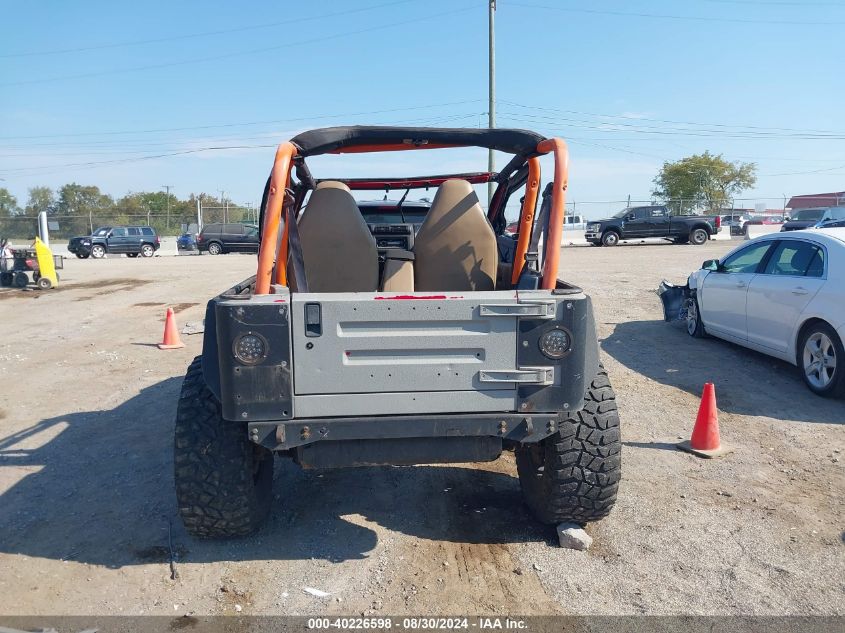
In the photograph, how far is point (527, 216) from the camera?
451 cm

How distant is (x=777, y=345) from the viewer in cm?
686

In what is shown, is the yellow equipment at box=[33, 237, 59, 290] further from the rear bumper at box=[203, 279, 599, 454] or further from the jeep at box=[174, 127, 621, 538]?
the rear bumper at box=[203, 279, 599, 454]

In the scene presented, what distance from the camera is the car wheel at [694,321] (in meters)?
8.59

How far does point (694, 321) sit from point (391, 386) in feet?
21.7

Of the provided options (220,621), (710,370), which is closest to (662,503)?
(220,621)

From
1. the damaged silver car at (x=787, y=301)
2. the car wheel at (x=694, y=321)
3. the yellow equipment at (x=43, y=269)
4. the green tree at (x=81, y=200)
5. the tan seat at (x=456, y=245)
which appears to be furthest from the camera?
the green tree at (x=81, y=200)

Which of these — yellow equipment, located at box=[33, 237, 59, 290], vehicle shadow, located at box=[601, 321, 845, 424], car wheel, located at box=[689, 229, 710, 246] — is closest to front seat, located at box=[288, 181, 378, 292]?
vehicle shadow, located at box=[601, 321, 845, 424]

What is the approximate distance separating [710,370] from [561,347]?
186 inches

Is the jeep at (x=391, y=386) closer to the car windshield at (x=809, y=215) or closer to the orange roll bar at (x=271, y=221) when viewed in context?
the orange roll bar at (x=271, y=221)

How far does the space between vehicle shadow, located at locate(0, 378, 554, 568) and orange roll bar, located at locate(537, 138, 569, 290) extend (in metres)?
1.48

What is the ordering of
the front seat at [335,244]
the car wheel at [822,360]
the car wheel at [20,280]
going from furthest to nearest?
1. the car wheel at [20,280]
2. the car wheel at [822,360]
3. the front seat at [335,244]

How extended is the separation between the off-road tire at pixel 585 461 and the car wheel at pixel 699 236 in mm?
28956

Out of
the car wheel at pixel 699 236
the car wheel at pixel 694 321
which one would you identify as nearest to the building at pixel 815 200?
the car wheel at pixel 699 236

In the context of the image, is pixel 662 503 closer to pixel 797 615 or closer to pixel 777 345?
pixel 797 615
